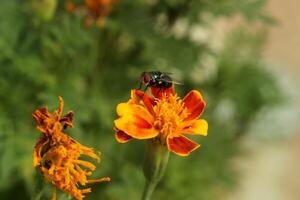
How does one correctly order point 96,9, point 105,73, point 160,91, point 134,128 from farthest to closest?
1. point 105,73
2. point 96,9
3. point 160,91
4. point 134,128

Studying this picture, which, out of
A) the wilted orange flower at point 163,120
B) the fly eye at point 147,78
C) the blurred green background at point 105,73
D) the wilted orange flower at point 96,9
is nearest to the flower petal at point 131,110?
the wilted orange flower at point 163,120

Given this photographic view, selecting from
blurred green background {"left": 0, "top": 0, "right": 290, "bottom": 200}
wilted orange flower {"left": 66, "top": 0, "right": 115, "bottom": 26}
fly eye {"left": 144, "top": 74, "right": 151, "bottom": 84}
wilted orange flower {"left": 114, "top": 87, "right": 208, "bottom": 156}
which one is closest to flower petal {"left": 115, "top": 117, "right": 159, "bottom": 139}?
wilted orange flower {"left": 114, "top": 87, "right": 208, "bottom": 156}

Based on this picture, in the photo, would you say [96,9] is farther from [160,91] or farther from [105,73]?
[160,91]

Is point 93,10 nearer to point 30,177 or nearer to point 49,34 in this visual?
point 49,34

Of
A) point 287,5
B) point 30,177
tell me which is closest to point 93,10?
point 30,177

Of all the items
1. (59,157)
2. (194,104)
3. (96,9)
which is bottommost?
(59,157)

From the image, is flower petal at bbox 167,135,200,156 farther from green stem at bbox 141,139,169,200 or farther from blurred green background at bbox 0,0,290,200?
blurred green background at bbox 0,0,290,200

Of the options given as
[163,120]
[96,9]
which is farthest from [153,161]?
[96,9]
